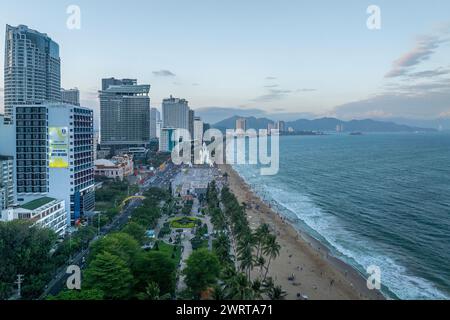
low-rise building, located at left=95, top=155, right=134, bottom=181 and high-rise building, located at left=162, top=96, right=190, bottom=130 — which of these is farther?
high-rise building, located at left=162, top=96, right=190, bottom=130

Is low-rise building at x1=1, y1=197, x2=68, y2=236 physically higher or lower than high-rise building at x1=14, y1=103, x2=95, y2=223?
lower

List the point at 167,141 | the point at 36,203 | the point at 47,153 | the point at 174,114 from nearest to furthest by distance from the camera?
the point at 36,203, the point at 47,153, the point at 167,141, the point at 174,114

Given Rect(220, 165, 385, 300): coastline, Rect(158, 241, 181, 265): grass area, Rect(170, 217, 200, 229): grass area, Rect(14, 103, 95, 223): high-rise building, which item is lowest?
Rect(220, 165, 385, 300): coastline

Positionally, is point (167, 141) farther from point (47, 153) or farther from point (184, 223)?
point (47, 153)

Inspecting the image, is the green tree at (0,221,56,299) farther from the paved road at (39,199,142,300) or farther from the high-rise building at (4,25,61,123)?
the high-rise building at (4,25,61,123)

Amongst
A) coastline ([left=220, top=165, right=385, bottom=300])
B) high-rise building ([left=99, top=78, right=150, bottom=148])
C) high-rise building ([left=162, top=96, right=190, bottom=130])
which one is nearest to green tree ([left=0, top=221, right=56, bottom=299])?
coastline ([left=220, top=165, right=385, bottom=300])

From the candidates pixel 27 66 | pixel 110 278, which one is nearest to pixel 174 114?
pixel 27 66

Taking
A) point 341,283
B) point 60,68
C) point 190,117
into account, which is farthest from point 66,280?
point 190,117
